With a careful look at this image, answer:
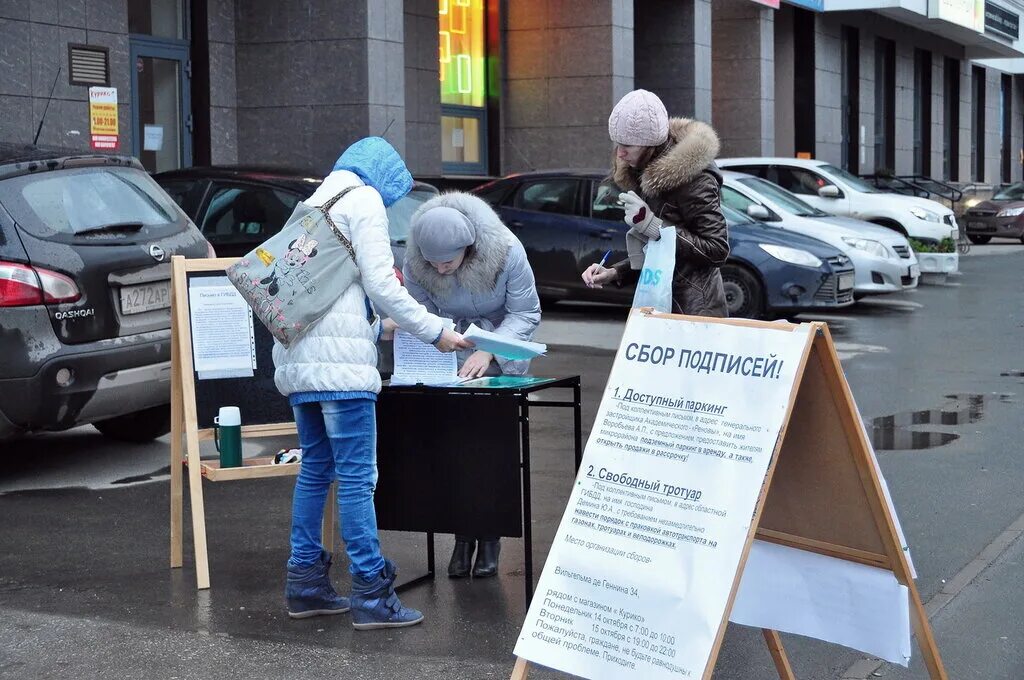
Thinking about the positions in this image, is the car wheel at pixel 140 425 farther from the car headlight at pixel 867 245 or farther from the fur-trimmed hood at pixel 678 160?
the car headlight at pixel 867 245

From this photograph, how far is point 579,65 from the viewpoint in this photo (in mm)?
22641

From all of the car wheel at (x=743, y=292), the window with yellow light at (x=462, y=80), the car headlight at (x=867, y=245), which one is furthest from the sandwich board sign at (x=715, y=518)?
the window with yellow light at (x=462, y=80)

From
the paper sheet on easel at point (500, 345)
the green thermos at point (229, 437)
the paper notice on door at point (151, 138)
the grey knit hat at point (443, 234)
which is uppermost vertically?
the paper notice on door at point (151, 138)

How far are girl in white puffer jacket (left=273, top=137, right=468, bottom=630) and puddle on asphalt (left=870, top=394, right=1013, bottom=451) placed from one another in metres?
4.38

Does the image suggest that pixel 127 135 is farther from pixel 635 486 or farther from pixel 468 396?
pixel 635 486

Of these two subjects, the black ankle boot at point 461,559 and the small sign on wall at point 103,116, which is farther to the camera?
the small sign on wall at point 103,116

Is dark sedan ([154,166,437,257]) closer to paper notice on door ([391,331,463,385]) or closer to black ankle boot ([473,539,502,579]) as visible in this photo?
black ankle boot ([473,539,502,579])

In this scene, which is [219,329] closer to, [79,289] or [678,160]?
[79,289]

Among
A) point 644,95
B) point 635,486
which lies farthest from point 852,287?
point 635,486

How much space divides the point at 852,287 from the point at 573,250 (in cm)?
287

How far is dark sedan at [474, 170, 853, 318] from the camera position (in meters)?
14.7

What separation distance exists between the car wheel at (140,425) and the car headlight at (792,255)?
24.6 feet

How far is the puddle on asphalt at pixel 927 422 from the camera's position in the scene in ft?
29.4

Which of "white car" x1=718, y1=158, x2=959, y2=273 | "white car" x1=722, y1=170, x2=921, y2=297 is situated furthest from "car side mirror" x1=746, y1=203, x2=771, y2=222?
"white car" x1=718, y1=158, x2=959, y2=273
